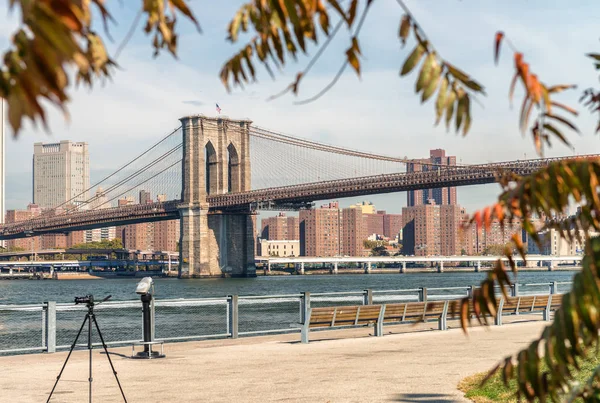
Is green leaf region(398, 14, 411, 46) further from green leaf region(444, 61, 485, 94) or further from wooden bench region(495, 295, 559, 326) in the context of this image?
wooden bench region(495, 295, 559, 326)

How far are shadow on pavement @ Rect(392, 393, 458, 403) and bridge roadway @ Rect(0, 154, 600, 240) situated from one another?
53161 millimetres

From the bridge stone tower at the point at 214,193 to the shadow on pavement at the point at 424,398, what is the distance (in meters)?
88.1

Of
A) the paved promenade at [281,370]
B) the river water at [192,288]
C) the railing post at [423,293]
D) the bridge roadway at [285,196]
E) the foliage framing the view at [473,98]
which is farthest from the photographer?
the bridge roadway at [285,196]

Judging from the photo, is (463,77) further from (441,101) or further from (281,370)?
(281,370)

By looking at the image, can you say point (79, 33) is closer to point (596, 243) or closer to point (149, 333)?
point (596, 243)

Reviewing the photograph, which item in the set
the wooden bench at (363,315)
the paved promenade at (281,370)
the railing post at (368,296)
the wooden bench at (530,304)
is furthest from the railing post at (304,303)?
the wooden bench at (530,304)

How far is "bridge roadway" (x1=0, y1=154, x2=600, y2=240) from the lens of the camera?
7638 centimetres

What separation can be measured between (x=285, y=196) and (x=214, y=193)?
69.7 ft

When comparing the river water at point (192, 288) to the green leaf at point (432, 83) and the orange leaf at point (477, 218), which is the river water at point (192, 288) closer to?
the orange leaf at point (477, 218)

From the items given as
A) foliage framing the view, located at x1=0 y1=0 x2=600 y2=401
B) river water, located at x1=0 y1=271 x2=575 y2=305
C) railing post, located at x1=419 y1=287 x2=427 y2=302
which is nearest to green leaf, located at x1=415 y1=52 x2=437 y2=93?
foliage framing the view, located at x1=0 y1=0 x2=600 y2=401

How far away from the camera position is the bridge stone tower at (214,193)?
4031 inches

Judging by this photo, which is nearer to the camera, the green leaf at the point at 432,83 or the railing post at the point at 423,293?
the green leaf at the point at 432,83

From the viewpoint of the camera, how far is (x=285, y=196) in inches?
3455

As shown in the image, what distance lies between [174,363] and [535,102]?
1172cm
